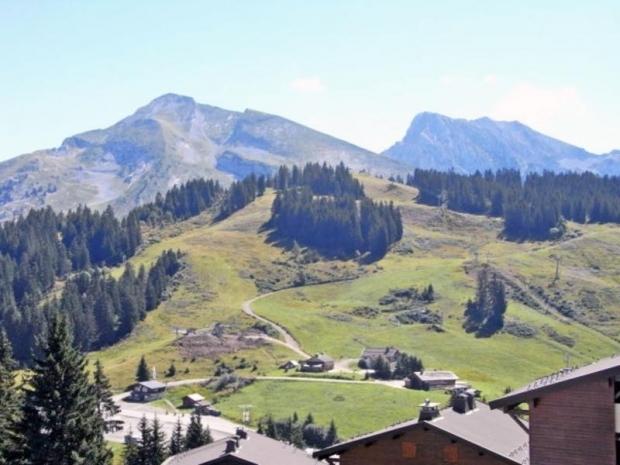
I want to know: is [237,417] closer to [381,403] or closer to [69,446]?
[381,403]

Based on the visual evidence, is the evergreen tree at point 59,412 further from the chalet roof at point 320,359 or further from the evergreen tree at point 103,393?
the chalet roof at point 320,359

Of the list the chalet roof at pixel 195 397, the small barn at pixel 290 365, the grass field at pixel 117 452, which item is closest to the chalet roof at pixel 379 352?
the small barn at pixel 290 365

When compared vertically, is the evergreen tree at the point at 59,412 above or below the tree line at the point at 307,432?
above

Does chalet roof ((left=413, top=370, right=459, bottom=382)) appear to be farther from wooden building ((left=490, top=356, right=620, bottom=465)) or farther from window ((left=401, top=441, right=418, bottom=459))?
wooden building ((left=490, top=356, right=620, bottom=465))

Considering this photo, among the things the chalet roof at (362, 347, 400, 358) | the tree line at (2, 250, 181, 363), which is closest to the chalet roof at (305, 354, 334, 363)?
the chalet roof at (362, 347, 400, 358)

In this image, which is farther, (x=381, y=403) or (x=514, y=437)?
(x=381, y=403)

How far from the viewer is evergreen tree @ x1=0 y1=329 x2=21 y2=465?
1923 inches

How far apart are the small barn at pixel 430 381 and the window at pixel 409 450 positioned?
319 feet

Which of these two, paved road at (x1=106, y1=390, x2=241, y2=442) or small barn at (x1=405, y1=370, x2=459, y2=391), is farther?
small barn at (x1=405, y1=370, x2=459, y2=391)

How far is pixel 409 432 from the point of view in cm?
3562

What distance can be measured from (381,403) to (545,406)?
96.6 meters

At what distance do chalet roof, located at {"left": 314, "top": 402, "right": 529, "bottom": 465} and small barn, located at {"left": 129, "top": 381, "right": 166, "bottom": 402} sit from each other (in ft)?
340

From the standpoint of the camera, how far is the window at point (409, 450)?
35.5 m

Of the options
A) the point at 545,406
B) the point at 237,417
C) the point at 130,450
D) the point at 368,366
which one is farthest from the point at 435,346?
the point at 545,406
